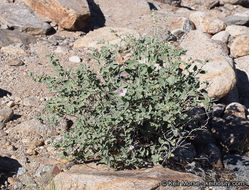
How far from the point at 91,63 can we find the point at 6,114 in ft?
6.28

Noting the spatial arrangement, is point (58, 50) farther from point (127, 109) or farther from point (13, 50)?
point (127, 109)

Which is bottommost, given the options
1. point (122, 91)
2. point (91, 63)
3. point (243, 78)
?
point (243, 78)

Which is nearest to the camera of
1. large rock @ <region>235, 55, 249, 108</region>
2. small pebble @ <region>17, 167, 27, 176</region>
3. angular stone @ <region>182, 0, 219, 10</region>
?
small pebble @ <region>17, 167, 27, 176</region>

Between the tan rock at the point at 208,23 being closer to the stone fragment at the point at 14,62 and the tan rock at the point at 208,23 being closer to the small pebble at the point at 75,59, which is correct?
the small pebble at the point at 75,59

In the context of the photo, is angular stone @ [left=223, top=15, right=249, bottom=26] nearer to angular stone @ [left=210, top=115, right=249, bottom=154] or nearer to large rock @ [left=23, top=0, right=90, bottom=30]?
large rock @ [left=23, top=0, right=90, bottom=30]

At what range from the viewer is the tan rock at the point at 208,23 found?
7609mm

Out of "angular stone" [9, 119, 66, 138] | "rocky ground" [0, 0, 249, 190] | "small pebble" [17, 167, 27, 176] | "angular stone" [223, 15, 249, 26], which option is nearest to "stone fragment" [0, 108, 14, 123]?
"rocky ground" [0, 0, 249, 190]

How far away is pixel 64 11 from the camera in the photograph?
280 inches

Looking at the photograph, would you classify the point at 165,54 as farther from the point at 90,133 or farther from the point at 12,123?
the point at 12,123

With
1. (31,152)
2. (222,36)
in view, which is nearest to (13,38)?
(31,152)

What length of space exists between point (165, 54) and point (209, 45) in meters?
3.28

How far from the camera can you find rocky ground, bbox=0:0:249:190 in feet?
11.6

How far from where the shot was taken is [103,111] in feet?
10.8

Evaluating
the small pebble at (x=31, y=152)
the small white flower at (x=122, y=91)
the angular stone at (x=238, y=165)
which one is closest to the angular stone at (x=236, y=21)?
the angular stone at (x=238, y=165)
